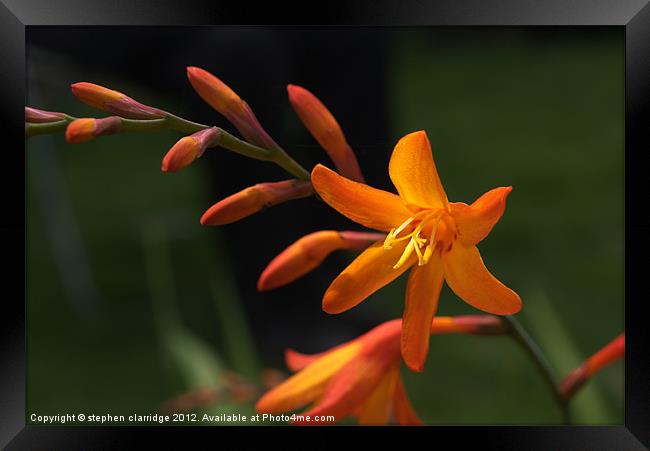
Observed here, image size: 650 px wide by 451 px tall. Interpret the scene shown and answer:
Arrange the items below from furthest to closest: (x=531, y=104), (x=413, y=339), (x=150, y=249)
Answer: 1. (x=150, y=249)
2. (x=531, y=104)
3. (x=413, y=339)

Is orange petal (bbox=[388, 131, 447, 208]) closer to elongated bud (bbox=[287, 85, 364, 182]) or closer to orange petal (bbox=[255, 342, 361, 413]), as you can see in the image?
elongated bud (bbox=[287, 85, 364, 182])

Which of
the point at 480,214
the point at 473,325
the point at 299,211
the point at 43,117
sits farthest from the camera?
the point at 299,211

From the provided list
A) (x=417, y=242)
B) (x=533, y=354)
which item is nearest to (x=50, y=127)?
(x=417, y=242)

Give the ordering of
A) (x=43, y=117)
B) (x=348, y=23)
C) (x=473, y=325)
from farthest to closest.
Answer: (x=348, y=23) → (x=473, y=325) → (x=43, y=117)

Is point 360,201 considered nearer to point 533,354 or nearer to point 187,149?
point 187,149

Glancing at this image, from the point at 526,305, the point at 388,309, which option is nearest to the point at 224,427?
the point at 388,309

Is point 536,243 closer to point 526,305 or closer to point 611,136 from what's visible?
point 526,305

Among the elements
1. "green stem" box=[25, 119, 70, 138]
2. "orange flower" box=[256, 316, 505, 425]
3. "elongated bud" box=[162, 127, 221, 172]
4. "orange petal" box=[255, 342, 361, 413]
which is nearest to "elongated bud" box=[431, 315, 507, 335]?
"orange flower" box=[256, 316, 505, 425]

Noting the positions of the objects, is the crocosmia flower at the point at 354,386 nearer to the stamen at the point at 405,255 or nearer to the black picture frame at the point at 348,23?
the black picture frame at the point at 348,23
